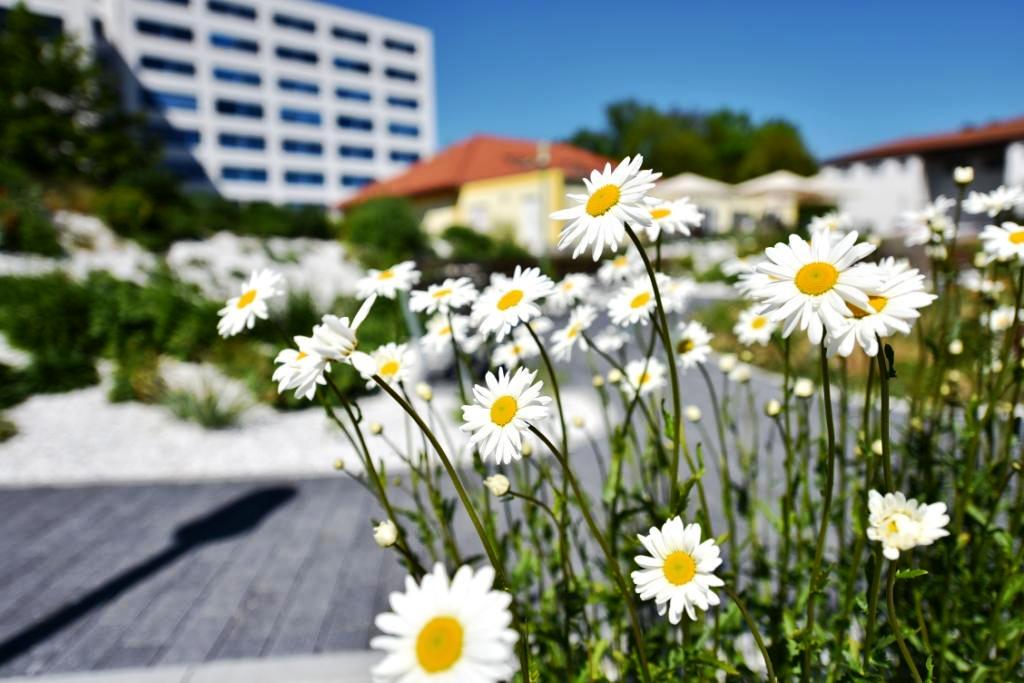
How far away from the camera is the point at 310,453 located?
14.7ft

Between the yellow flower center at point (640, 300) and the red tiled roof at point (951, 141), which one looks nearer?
the yellow flower center at point (640, 300)

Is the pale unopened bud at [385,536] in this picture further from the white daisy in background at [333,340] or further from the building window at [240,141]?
the building window at [240,141]

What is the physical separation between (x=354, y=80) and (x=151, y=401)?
39.1 metres

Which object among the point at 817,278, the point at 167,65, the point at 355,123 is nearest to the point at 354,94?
the point at 355,123

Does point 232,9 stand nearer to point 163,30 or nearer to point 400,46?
point 163,30

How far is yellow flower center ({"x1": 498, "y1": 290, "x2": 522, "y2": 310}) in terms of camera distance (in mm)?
1058

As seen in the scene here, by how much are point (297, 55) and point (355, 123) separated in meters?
5.20

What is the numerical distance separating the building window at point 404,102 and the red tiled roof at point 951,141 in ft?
90.5

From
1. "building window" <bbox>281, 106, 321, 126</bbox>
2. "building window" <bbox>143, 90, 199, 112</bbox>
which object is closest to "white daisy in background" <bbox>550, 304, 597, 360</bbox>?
"building window" <bbox>143, 90, 199, 112</bbox>

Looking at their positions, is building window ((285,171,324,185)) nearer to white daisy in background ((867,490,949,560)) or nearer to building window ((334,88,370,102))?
building window ((334,88,370,102))

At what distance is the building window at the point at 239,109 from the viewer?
34875 mm

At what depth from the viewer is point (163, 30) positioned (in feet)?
109

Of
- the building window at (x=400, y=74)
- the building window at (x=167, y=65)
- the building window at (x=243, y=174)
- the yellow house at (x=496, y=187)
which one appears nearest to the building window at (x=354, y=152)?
the building window at (x=243, y=174)

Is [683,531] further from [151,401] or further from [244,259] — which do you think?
[244,259]
